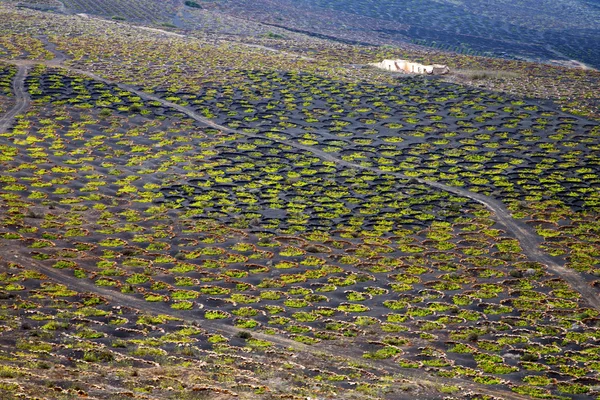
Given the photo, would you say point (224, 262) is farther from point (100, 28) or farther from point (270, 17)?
point (270, 17)

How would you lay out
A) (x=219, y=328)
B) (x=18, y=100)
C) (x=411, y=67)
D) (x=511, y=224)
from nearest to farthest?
1. (x=219, y=328)
2. (x=511, y=224)
3. (x=18, y=100)
4. (x=411, y=67)

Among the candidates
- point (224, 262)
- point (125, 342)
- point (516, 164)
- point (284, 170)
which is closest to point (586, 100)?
point (516, 164)

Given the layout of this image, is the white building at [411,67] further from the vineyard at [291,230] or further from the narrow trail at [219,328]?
the narrow trail at [219,328]

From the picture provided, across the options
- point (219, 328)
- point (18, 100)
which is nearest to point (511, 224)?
point (219, 328)

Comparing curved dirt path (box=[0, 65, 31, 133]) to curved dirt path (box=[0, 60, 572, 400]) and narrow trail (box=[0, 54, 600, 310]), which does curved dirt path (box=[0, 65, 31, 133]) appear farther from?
narrow trail (box=[0, 54, 600, 310])

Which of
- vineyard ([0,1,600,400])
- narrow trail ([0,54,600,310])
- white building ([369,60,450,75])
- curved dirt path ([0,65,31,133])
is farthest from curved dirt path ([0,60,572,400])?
white building ([369,60,450,75])

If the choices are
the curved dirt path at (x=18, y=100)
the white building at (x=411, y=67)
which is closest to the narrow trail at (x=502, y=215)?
the curved dirt path at (x=18, y=100)

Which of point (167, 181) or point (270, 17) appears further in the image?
point (270, 17)

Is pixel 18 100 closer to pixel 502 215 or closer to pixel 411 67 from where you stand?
pixel 411 67
